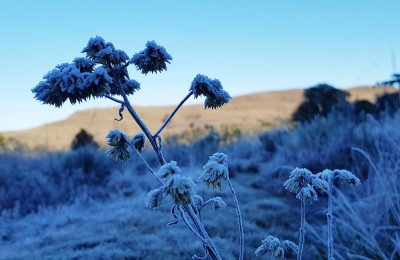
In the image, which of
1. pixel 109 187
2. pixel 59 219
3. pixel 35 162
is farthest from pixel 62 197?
pixel 35 162

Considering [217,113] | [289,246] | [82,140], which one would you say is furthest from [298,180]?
[217,113]

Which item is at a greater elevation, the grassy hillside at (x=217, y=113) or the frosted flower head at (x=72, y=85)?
the grassy hillside at (x=217, y=113)

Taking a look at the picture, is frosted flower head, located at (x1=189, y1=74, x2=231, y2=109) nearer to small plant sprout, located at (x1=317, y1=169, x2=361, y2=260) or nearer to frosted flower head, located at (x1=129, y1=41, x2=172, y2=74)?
frosted flower head, located at (x1=129, y1=41, x2=172, y2=74)

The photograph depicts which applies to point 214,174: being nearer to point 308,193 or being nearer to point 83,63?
point 308,193

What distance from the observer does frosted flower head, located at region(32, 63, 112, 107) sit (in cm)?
123

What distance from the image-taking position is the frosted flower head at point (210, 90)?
1.45 metres

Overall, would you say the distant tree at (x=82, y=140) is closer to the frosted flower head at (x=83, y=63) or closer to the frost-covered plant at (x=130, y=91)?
the frost-covered plant at (x=130, y=91)

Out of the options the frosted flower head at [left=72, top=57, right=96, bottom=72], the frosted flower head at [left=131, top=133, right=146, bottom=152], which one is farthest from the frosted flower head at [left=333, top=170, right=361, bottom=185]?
the frosted flower head at [left=72, top=57, right=96, bottom=72]

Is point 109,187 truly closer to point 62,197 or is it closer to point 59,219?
point 62,197

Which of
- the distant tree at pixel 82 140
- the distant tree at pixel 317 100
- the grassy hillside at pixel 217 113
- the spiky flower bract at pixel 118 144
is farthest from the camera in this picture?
the grassy hillside at pixel 217 113

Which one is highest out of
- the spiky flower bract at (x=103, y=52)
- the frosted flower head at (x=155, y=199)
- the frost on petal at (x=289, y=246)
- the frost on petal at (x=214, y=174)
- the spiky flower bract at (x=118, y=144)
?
the spiky flower bract at (x=103, y=52)

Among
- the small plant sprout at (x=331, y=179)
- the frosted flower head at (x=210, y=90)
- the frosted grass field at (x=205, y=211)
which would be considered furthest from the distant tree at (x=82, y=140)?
the frosted flower head at (x=210, y=90)

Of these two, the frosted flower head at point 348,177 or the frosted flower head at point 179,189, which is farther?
the frosted flower head at point 348,177

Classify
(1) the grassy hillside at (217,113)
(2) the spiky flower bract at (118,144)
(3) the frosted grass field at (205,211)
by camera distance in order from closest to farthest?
(2) the spiky flower bract at (118,144) → (3) the frosted grass field at (205,211) → (1) the grassy hillside at (217,113)
